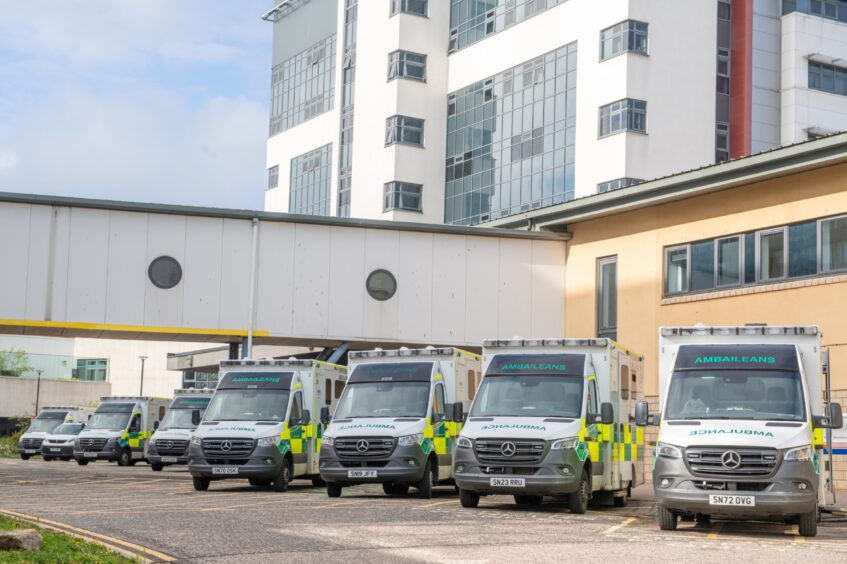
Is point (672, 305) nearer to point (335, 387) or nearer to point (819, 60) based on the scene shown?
point (335, 387)

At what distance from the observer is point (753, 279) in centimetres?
2761

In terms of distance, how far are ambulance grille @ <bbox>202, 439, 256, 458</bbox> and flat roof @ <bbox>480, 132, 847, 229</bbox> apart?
37.0ft

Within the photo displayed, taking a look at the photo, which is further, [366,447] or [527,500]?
[366,447]

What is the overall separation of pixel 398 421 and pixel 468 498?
286 cm

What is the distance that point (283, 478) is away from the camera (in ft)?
79.8

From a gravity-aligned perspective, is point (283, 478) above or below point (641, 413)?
below

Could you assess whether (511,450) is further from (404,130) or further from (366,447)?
(404,130)

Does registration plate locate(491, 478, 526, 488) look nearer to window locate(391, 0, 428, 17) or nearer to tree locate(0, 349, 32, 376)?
window locate(391, 0, 428, 17)

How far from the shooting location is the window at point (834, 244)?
25.2 meters

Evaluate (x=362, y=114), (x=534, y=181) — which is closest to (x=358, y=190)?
(x=362, y=114)

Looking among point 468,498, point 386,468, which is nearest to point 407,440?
point 386,468

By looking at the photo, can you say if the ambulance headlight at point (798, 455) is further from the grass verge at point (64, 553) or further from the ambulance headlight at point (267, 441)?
the ambulance headlight at point (267, 441)

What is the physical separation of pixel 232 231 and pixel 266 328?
2485mm

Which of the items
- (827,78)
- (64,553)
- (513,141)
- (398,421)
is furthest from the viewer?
(827,78)
